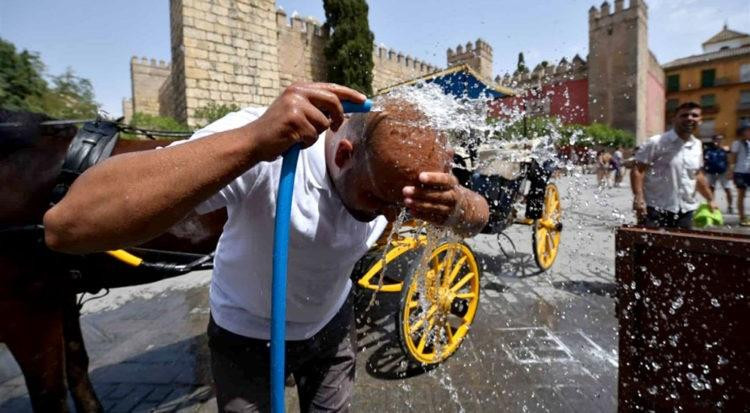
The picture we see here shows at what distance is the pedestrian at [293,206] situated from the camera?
809 mm

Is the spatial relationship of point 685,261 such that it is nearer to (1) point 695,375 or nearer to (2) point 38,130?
(1) point 695,375

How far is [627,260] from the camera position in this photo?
4.98ft

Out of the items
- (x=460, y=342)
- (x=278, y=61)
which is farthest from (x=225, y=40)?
(x=460, y=342)

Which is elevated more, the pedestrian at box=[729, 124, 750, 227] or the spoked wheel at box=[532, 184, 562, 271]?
the pedestrian at box=[729, 124, 750, 227]

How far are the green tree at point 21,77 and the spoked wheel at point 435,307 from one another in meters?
8.98

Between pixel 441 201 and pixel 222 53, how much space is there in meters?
16.8

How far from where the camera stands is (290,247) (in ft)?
4.10

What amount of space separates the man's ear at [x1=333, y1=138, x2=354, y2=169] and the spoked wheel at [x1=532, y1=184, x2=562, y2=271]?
4304mm

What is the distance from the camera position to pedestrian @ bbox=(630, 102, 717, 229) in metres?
4.15

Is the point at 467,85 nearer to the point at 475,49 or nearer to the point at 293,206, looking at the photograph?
the point at 293,206

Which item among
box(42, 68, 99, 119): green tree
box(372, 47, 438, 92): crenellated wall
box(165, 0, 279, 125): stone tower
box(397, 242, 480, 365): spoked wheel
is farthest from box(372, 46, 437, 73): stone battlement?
box(397, 242, 480, 365): spoked wheel

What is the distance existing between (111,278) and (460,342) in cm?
241

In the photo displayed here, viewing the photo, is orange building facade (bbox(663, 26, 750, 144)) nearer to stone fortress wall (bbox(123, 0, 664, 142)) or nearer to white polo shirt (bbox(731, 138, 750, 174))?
stone fortress wall (bbox(123, 0, 664, 142))

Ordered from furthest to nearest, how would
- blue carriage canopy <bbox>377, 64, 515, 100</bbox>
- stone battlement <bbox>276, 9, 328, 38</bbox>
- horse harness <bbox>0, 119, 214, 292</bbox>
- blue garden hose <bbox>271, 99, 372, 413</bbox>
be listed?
stone battlement <bbox>276, 9, 328, 38</bbox>
blue carriage canopy <bbox>377, 64, 515, 100</bbox>
horse harness <bbox>0, 119, 214, 292</bbox>
blue garden hose <bbox>271, 99, 372, 413</bbox>
